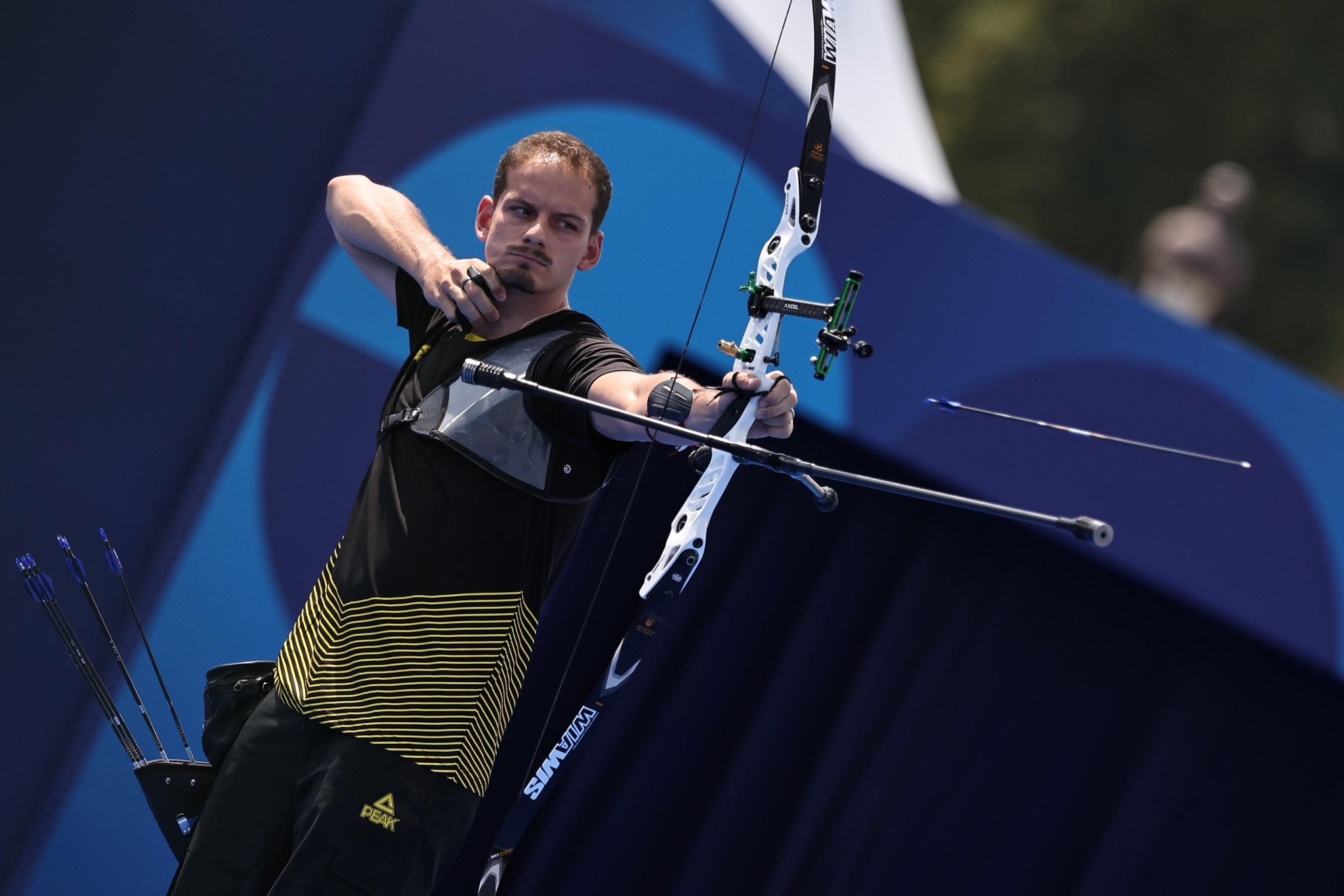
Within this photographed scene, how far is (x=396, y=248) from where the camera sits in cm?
215

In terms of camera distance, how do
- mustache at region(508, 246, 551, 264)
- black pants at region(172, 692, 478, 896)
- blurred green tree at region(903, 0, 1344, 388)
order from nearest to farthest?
black pants at region(172, 692, 478, 896) → mustache at region(508, 246, 551, 264) → blurred green tree at region(903, 0, 1344, 388)

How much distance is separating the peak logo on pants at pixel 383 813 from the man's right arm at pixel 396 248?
687 mm

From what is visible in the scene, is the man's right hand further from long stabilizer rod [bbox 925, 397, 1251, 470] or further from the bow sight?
long stabilizer rod [bbox 925, 397, 1251, 470]

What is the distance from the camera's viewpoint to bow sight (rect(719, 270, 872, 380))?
6.19 feet

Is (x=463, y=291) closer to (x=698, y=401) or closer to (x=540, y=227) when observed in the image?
(x=540, y=227)

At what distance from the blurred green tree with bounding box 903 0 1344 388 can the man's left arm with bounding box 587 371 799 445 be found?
9.41 m

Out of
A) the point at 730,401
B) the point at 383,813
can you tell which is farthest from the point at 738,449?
the point at 383,813

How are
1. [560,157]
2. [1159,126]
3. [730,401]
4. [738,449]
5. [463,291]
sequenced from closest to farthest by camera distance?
1. [738,449]
2. [730,401]
3. [463,291]
4. [560,157]
5. [1159,126]

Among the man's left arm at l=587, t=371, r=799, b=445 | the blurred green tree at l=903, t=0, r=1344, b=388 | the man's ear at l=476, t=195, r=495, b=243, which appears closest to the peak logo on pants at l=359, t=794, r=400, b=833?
the man's left arm at l=587, t=371, r=799, b=445

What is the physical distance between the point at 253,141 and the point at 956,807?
1969 mm

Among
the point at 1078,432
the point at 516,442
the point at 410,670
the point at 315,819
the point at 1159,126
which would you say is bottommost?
the point at 315,819

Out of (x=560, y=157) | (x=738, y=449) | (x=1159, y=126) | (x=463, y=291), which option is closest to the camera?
(x=738, y=449)

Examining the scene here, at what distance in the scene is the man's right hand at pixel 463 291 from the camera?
1.94 meters

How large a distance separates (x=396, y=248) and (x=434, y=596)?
0.58 m
